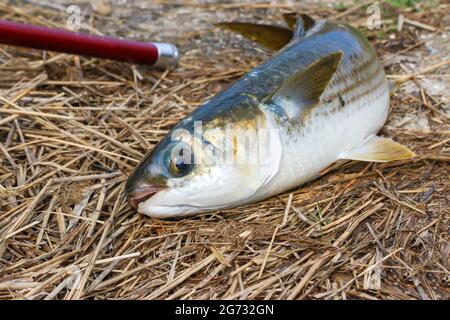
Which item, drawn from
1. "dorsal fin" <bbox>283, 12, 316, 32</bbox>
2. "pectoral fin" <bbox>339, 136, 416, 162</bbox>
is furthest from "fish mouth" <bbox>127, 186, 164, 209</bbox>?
"dorsal fin" <bbox>283, 12, 316, 32</bbox>

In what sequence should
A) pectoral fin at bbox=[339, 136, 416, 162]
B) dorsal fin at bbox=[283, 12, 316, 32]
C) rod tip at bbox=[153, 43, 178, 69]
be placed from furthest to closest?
rod tip at bbox=[153, 43, 178, 69] < dorsal fin at bbox=[283, 12, 316, 32] < pectoral fin at bbox=[339, 136, 416, 162]

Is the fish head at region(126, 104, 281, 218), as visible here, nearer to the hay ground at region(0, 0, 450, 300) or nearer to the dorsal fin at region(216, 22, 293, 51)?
the hay ground at region(0, 0, 450, 300)

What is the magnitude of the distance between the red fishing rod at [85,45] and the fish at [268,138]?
1.10 metres

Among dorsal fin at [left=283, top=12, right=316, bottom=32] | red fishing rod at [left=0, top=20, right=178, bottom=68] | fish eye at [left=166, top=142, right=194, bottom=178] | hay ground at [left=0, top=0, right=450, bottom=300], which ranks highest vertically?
dorsal fin at [left=283, top=12, right=316, bottom=32]

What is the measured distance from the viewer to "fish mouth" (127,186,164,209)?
2754mm

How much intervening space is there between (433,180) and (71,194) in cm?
167

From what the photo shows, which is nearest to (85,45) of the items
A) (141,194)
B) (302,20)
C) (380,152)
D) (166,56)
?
(166,56)

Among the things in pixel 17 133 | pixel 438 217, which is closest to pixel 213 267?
pixel 438 217

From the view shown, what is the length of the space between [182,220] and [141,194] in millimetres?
230

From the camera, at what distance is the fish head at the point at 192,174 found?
272cm

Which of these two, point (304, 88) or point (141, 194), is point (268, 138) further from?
point (141, 194)

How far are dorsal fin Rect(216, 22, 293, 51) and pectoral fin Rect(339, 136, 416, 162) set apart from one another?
85cm

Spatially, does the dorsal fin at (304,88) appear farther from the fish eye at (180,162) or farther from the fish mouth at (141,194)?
the fish mouth at (141,194)

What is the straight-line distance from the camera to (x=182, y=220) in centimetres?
288
